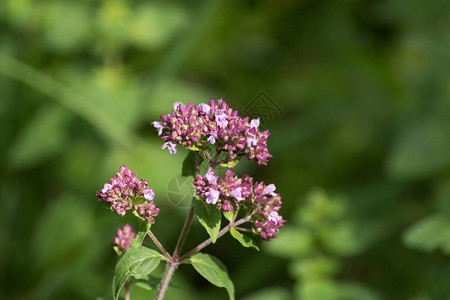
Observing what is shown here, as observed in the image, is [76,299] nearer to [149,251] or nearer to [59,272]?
[59,272]

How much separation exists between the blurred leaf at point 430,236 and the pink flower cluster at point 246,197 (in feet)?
3.49

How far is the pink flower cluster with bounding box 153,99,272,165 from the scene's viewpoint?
1.68m

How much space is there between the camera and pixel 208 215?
67.1 inches

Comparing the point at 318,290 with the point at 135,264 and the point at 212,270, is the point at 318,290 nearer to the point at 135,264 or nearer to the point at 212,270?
the point at 212,270

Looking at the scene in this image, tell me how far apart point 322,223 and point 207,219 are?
173 cm

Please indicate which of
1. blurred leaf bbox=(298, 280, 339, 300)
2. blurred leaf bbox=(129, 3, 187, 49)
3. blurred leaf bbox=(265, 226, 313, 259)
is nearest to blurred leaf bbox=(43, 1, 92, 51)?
blurred leaf bbox=(129, 3, 187, 49)

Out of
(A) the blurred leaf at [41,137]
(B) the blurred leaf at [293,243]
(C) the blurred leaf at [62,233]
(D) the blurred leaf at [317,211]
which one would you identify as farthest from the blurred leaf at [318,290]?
(A) the blurred leaf at [41,137]

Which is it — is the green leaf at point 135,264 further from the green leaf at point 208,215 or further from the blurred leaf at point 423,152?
the blurred leaf at point 423,152

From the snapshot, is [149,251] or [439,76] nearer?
[149,251]

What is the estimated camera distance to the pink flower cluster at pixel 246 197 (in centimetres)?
163

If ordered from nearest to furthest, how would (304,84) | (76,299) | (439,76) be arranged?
(76,299) → (439,76) → (304,84)

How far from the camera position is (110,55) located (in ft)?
14.1

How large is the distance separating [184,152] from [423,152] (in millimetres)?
1673

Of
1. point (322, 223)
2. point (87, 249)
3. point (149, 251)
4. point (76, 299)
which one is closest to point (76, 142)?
point (87, 249)
